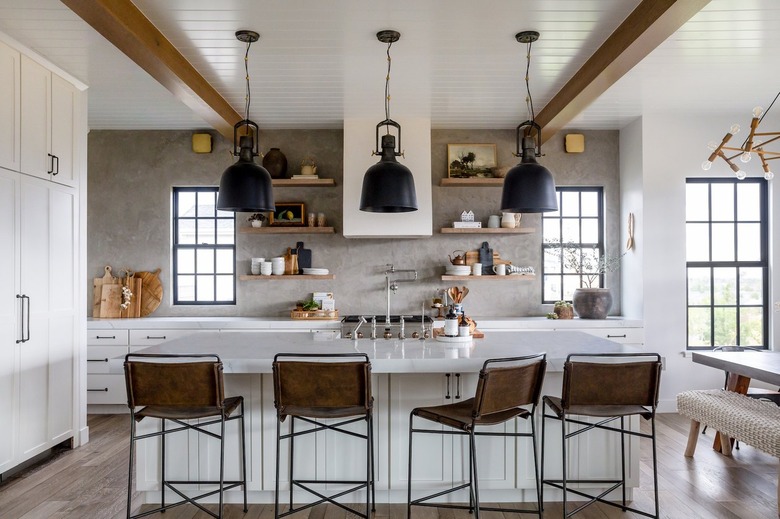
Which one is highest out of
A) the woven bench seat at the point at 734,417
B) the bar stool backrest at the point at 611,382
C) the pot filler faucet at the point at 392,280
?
the pot filler faucet at the point at 392,280

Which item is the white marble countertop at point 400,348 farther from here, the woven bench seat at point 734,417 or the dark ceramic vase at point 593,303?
the dark ceramic vase at point 593,303

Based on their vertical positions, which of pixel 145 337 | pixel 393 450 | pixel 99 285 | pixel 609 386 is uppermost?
pixel 99 285

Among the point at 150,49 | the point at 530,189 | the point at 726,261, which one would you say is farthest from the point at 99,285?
the point at 726,261

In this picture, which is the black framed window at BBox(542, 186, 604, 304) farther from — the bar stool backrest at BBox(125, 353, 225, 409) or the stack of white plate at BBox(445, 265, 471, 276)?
the bar stool backrest at BBox(125, 353, 225, 409)

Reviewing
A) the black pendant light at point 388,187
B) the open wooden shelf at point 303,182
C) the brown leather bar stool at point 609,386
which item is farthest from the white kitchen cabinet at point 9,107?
the brown leather bar stool at point 609,386

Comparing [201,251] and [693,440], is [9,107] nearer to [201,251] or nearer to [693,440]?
[201,251]

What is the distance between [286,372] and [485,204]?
13.1 ft

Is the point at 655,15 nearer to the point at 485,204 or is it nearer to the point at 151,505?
the point at 485,204

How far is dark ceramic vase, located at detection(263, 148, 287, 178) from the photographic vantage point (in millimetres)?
6008

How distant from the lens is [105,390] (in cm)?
556

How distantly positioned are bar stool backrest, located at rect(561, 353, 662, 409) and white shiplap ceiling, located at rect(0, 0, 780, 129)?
2040mm

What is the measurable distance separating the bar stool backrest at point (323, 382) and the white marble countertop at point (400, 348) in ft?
0.79

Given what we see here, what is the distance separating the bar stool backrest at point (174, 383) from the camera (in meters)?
2.81

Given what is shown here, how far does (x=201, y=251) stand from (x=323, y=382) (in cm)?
405
